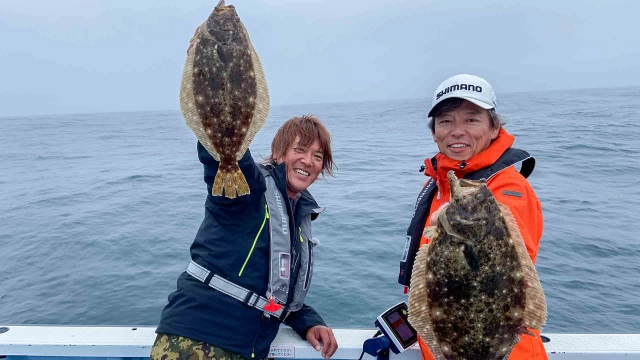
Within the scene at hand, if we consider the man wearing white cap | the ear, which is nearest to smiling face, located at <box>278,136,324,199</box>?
the man wearing white cap

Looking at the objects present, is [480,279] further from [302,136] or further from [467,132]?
[302,136]

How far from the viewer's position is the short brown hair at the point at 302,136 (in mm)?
3314

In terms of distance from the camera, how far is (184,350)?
2572 millimetres


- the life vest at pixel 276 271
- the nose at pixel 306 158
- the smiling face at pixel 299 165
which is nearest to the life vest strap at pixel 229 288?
the life vest at pixel 276 271

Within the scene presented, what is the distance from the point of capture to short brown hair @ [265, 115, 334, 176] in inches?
130

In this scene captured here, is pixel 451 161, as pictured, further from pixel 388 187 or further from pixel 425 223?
pixel 388 187

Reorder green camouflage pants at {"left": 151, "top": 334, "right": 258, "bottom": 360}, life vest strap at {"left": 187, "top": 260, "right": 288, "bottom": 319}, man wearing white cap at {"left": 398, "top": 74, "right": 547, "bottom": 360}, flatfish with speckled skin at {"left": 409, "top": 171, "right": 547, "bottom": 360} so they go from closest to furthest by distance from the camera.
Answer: flatfish with speckled skin at {"left": 409, "top": 171, "right": 547, "bottom": 360}, man wearing white cap at {"left": 398, "top": 74, "right": 547, "bottom": 360}, green camouflage pants at {"left": 151, "top": 334, "right": 258, "bottom": 360}, life vest strap at {"left": 187, "top": 260, "right": 288, "bottom": 319}

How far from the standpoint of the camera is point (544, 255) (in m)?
7.57

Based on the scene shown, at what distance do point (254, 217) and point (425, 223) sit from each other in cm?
110

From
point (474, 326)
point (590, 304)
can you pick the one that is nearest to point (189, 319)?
point (474, 326)

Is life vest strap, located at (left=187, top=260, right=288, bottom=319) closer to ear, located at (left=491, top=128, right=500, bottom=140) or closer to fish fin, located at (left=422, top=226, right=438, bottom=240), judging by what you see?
fish fin, located at (left=422, top=226, right=438, bottom=240)

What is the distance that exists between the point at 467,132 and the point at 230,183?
139 centimetres

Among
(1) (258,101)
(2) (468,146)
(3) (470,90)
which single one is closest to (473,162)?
(2) (468,146)

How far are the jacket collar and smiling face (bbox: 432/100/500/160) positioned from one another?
0.16 ft
